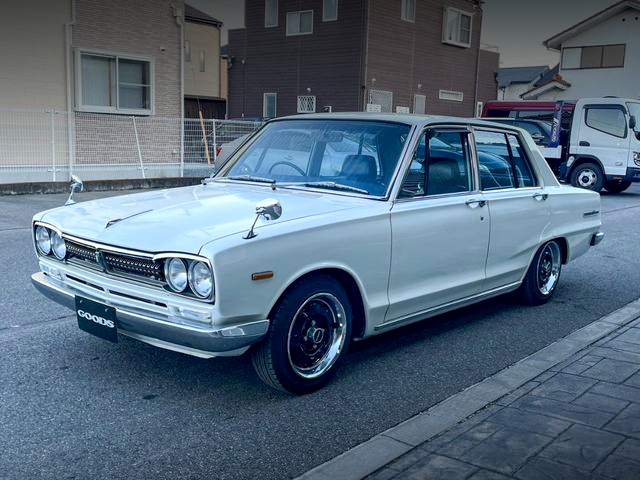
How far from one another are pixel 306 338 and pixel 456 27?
98.1 ft

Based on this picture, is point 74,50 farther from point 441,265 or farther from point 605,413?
point 605,413

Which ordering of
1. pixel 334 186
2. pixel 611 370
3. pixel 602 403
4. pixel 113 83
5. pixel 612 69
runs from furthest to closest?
pixel 612 69 → pixel 113 83 → pixel 334 186 → pixel 611 370 → pixel 602 403

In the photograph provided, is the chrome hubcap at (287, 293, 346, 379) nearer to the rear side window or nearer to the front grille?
the front grille

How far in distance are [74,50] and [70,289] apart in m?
12.7

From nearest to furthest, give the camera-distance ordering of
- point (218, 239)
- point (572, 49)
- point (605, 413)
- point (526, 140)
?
point (218, 239), point (605, 413), point (526, 140), point (572, 49)

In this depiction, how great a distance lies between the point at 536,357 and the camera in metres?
4.68

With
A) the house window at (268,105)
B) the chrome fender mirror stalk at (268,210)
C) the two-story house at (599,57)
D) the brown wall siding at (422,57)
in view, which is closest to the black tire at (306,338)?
the chrome fender mirror stalk at (268,210)

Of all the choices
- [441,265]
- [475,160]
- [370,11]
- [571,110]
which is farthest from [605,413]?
[370,11]

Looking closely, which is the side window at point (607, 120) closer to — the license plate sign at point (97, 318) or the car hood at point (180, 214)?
the car hood at point (180, 214)

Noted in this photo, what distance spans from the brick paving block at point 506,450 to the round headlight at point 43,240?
2.70 m

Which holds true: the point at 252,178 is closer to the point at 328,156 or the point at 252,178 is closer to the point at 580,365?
the point at 328,156

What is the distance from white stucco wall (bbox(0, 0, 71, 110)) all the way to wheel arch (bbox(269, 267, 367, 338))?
12.4 meters

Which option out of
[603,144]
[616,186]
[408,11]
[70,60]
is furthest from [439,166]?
[408,11]

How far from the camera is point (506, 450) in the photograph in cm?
326
